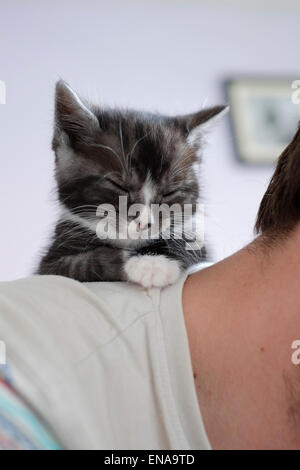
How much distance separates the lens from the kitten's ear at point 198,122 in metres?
A: 1.27

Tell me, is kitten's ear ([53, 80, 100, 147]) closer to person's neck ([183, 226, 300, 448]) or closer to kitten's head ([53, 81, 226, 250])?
kitten's head ([53, 81, 226, 250])

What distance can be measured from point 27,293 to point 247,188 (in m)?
2.28

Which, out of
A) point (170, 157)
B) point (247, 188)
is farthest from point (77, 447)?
point (247, 188)

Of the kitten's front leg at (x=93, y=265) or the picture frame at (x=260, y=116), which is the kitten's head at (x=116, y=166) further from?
the picture frame at (x=260, y=116)

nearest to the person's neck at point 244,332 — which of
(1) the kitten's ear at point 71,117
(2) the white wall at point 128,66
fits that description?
(1) the kitten's ear at point 71,117

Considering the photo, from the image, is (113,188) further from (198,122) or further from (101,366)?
(101,366)

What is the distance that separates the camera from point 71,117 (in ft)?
3.73

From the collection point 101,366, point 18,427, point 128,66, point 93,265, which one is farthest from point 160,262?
point 128,66

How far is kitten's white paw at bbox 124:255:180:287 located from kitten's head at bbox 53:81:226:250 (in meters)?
0.07

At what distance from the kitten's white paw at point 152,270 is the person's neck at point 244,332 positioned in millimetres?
60

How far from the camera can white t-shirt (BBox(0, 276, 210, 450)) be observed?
0.67m

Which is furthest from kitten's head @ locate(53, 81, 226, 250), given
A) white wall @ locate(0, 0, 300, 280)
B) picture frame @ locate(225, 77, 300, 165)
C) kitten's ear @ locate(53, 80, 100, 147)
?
picture frame @ locate(225, 77, 300, 165)

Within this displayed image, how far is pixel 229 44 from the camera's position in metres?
3.07

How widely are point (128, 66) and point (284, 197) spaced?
2.20 meters
